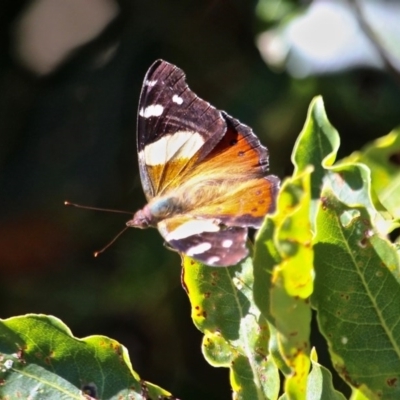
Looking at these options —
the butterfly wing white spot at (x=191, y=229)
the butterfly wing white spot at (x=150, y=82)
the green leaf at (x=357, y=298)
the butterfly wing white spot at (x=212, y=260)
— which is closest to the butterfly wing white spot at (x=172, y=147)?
the butterfly wing white spot at (x=150, y=82)

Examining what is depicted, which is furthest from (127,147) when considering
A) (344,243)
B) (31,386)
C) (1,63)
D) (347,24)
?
(344,243)

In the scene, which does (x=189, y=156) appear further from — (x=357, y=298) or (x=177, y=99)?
(x=357, y=298)

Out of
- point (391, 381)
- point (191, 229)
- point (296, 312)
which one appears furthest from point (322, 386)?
point (191, 229)

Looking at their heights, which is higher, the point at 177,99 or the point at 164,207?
the point at 177,99

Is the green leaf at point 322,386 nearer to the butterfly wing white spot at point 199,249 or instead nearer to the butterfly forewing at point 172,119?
the butterfly wing white spot at point 199,249

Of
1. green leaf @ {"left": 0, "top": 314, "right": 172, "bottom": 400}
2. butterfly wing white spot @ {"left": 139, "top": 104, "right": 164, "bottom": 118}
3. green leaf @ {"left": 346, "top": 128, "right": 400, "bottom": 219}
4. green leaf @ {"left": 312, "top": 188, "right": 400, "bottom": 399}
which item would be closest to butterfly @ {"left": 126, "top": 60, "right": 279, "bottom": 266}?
butterfly wing white spot @ {"left": 139, "top": 104, "right": 164, "bottom": 118}

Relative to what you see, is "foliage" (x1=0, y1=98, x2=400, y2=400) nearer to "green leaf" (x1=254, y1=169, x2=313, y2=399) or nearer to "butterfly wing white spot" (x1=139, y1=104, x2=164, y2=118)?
"green leaf" (x1=254, y1=169, x2=313, y2=399)
